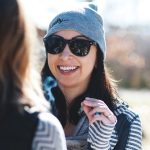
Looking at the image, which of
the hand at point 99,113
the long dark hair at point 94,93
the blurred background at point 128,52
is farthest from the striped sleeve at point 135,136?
the blurred background at point 128,52

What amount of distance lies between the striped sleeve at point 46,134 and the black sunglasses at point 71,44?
1.44m

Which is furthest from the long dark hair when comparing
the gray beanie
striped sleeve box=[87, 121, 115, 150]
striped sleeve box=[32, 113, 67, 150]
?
striped sleeve box=[32, 113, 67, 150]

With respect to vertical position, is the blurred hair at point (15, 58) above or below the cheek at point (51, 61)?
above

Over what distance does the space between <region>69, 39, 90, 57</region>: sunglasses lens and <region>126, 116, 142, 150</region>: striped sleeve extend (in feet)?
1.65

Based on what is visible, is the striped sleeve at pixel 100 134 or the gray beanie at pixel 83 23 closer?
the striped sleeve at pixel 100 134

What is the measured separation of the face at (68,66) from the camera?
3.85 meters

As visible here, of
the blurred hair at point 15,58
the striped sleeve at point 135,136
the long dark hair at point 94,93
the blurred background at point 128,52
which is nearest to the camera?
the blurred hair at point 15,58

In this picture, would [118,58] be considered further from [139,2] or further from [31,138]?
[31,138]

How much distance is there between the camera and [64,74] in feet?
12.6

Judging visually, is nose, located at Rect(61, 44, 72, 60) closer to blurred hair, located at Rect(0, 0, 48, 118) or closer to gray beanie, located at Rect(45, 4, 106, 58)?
gray beanie, located at Rect(45, 4, 106, 58)

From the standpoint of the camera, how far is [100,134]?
3.58m

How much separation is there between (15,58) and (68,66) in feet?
4.69

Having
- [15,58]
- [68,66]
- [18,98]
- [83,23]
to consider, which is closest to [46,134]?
[18,98]

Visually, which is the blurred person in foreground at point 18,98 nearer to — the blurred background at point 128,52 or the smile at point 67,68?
the smile at point 67,68
